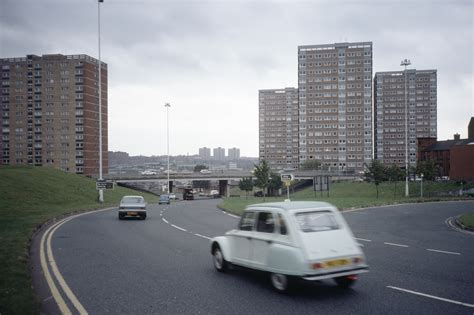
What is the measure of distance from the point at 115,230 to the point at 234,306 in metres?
13.5

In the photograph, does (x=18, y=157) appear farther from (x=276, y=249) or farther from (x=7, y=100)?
Result: (x=276, y=249)

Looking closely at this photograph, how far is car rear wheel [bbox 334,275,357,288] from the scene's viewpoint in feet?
27.9

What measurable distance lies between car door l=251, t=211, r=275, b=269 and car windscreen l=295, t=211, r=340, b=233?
669mm

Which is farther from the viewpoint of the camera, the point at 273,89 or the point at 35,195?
the point at 273,89

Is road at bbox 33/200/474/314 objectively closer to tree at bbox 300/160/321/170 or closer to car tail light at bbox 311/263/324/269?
car tail light at bbox 311/263/324/269

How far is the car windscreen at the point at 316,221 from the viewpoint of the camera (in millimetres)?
8352

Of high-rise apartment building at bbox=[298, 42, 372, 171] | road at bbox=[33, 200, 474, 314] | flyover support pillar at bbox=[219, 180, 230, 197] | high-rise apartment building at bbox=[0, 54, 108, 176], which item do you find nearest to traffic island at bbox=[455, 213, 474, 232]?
road at bbox=[33, 200, 474, 314]

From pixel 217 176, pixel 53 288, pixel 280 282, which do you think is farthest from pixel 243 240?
pixel 217 176

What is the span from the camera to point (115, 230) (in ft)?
64.4

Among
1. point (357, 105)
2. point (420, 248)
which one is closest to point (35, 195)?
point (420, 248)

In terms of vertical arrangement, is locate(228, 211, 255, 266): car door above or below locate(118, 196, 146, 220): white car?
above

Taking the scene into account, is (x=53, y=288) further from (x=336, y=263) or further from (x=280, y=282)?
(x=336, y=263)

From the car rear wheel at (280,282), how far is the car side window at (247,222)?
1374mm

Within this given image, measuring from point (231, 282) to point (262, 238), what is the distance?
1.24 metres
